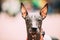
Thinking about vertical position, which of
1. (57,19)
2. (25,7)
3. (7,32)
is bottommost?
(7,32)

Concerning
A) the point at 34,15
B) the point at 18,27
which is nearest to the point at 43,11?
the point at 34,15

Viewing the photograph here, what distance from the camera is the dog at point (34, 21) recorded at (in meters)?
1.66

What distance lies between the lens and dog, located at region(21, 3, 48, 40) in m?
1.66

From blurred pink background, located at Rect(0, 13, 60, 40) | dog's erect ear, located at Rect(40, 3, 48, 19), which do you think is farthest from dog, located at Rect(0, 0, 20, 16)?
dog's erect ear, located at Rect(40, 3, 48, 19)

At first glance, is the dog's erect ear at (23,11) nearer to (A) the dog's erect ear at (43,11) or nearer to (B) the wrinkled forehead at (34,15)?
(B) the wrinkled forehead at (34,15)

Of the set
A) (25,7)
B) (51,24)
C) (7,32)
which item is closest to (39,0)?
(25,7)

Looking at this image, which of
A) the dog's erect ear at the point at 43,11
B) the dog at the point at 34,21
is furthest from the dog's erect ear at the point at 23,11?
the dog's erect ear at the point at 43,11

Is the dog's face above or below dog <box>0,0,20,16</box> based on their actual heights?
below

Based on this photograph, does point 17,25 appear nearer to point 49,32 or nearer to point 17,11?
point 17,11

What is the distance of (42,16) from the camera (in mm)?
1693

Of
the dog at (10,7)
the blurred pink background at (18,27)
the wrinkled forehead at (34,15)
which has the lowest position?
the blurred pink background at (18,27)

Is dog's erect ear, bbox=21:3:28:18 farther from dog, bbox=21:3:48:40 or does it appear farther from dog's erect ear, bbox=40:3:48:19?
dog's erect ear, bbox=40:3:48:19

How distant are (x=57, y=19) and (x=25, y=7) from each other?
315mm

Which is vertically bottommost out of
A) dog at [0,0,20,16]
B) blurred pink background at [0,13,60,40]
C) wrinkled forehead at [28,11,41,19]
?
blurred pink background at [0,13,60,40]
